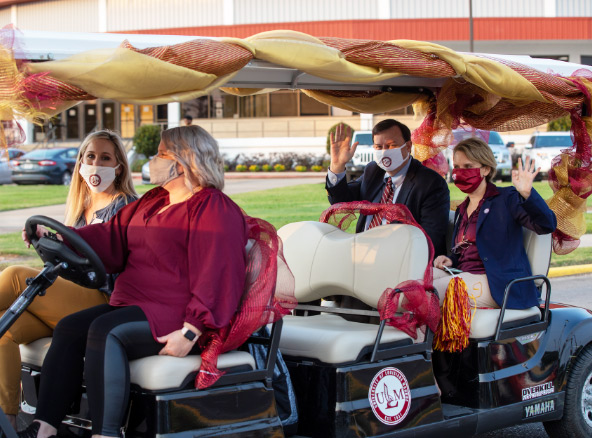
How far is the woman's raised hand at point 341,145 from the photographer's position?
4.65 m

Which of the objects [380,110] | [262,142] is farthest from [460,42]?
[380,110]

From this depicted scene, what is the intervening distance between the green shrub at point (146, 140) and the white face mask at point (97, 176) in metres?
24.6

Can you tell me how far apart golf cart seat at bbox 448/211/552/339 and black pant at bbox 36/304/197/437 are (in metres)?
1.66

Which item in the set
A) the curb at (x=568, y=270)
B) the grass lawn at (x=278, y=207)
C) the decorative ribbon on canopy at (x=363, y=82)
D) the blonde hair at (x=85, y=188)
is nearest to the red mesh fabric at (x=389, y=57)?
the decorative ribbon on canopy at (x=363, y=82)

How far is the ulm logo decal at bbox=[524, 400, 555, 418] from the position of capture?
4.30 meters

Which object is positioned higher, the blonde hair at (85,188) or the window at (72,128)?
the window at (72,128)

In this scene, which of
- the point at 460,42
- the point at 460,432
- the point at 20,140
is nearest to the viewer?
the point at 20,140

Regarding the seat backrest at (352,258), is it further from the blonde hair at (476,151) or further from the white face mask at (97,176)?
the white face mask at (97,176)

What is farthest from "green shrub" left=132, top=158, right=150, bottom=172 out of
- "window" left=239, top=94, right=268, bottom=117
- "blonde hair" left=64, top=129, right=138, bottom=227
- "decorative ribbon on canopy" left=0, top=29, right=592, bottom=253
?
"blonde hair" left=64, top=129, right=138, bottom=227

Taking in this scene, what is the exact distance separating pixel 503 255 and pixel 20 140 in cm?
247

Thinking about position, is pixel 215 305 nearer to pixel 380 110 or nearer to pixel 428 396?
pixel 428 396

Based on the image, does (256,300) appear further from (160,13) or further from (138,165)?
(160,13)

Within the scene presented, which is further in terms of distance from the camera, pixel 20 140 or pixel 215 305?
pixel 215 305

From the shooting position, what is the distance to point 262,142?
33.5 metres
